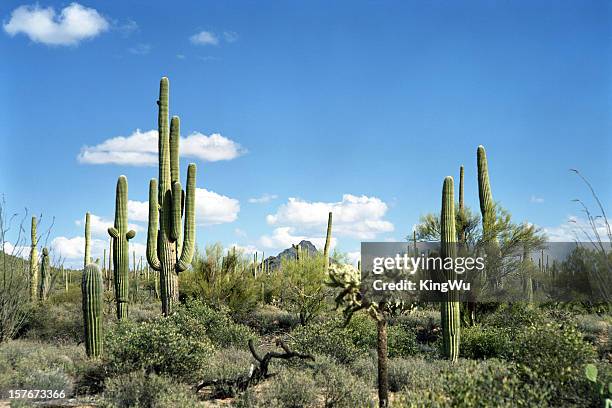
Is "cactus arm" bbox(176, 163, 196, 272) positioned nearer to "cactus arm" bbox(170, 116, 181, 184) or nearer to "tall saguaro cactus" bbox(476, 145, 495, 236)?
"cactus arm" bbox(170, 116, 181, 184)

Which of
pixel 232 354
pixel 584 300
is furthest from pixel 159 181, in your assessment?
pixel 584 300

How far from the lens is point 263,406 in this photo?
26.5ft

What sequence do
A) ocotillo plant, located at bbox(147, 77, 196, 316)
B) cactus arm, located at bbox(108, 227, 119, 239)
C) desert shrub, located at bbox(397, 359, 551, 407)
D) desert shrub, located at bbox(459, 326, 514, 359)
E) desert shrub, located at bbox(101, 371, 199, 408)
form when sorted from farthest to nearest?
ocotillo plant, located at bbox(147, 77, 196, 316), cactus arm, located at bbox(108, 227, 119, 239), desert shrub, located at bbox(459, 326, 514, 359), desert shrub, located at bbox(101, 371, 199, 408), desert shrub, located at bbox(397, 359, 551, 407)

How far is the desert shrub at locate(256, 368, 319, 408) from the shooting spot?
27.6ft

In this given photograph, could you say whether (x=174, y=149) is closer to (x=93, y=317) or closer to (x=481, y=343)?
(x=93, y=317)

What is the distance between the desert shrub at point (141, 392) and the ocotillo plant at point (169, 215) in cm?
742

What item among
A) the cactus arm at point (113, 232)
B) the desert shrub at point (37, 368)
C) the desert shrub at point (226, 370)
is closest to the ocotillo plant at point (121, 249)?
the cactus arm at point (113, 232)

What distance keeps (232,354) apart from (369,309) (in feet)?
15.8

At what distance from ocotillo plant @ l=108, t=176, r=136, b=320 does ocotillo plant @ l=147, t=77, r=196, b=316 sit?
3.33 feet

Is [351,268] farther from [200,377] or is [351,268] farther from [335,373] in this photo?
[200,377]

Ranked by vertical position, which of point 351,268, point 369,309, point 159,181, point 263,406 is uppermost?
point 159,181

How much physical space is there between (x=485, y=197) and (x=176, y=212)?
935cm

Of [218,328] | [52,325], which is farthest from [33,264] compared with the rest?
[218,328]

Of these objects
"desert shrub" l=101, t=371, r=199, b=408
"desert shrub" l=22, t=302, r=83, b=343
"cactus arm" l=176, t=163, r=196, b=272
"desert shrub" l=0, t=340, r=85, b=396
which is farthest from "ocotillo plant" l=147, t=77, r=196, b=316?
"desert shrub" l=101, t=371, r=199, b=408
